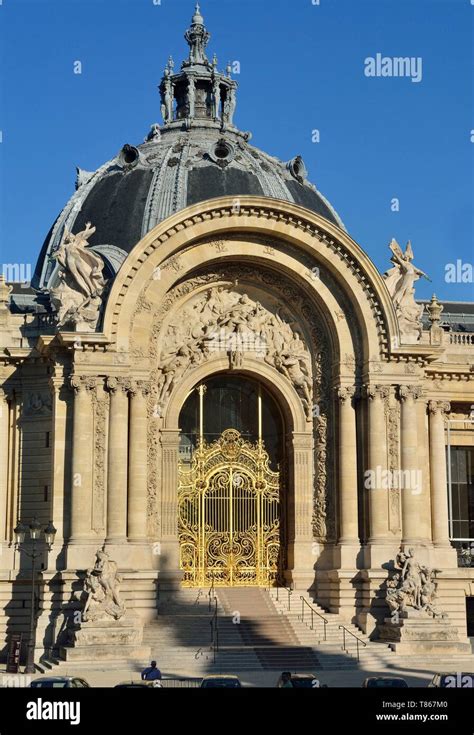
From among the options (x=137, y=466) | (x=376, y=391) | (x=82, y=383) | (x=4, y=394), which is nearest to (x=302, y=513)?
(x=376, y=391)

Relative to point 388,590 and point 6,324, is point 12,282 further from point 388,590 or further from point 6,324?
point 388,590

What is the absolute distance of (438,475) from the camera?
131 ft

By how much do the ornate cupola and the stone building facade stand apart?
596cm

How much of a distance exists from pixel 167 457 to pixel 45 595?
18.0 feet

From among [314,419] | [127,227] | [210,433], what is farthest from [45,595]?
[127,227]

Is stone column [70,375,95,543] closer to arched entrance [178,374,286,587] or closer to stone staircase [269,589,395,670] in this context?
arched entrance [178,374,286,587]

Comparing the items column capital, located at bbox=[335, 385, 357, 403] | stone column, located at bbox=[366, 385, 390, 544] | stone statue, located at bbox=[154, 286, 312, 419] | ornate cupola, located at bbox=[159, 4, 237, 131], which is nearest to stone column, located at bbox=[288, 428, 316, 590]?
stone statue, located at bbox=[154, 286, 312, 419]

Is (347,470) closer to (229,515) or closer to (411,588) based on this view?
(229,515)

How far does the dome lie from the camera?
132 ft

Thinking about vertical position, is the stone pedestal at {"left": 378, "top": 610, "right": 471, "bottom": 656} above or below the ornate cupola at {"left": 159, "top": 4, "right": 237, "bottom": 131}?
below

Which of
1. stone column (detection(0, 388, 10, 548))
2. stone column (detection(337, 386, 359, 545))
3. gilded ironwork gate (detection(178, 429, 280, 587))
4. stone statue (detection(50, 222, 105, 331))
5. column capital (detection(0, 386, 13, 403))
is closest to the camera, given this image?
stone statue (detection(50, 222, 105, 331))

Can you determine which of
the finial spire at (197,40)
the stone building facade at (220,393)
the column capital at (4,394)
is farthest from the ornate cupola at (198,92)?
the column capital at (4,394)

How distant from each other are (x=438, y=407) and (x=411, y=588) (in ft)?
25.4

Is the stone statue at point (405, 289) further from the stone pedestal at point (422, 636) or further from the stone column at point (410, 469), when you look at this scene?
the stone pedestal at point (422, 636)
